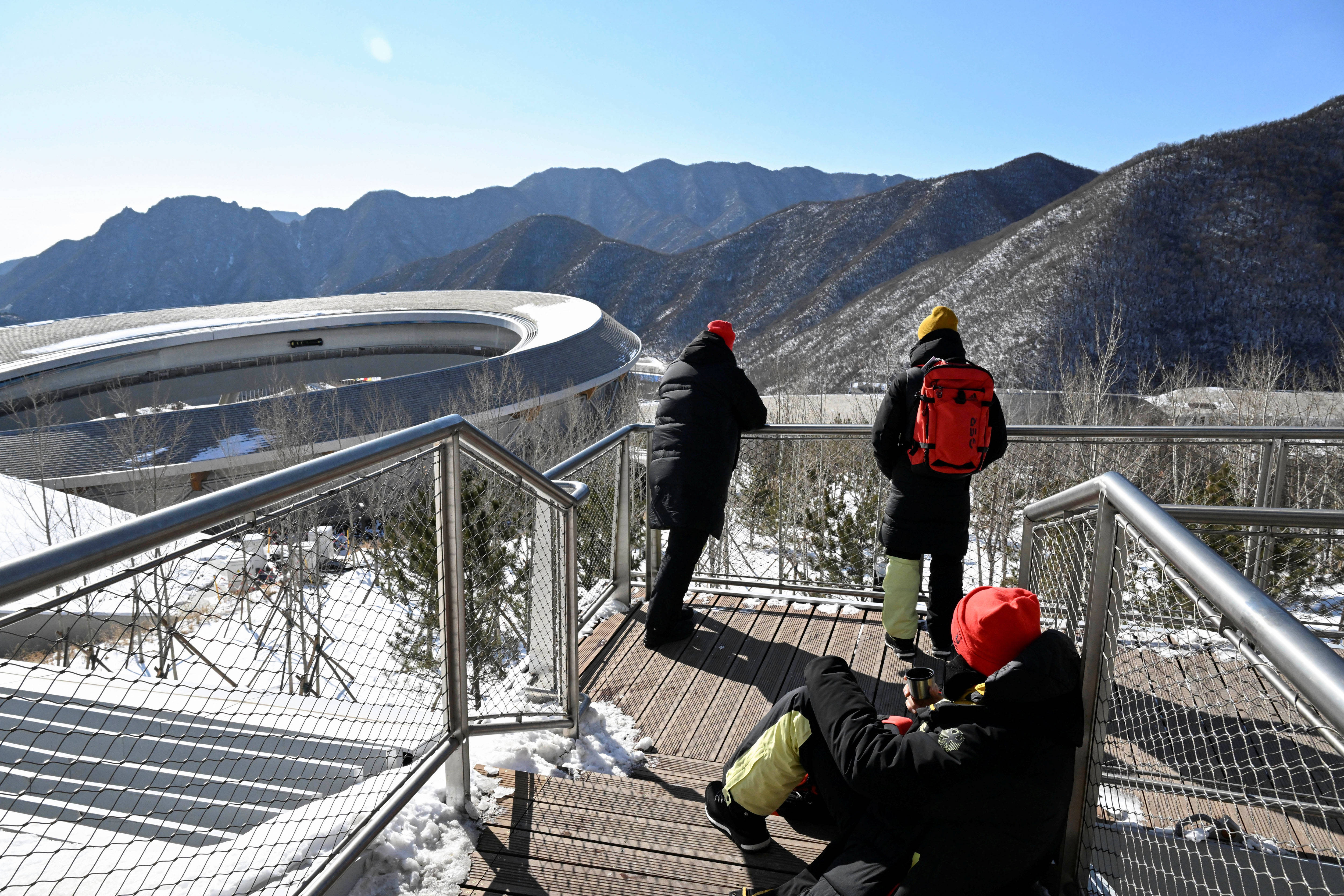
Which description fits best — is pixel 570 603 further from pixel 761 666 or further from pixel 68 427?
pixel 68 427

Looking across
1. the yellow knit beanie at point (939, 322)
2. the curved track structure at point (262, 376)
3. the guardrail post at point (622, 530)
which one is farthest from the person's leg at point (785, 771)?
the curved track structure at point (262, 376)

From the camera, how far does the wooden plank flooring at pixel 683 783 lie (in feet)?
8.21

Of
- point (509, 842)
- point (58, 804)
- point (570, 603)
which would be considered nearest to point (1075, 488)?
point (570, 603)

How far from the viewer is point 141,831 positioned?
10.1 ft

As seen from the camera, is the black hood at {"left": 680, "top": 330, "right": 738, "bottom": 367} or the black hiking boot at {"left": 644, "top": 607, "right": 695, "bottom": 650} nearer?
the black hood at {"left": 680, "top": 330, "right": 738, "bottom": 367}

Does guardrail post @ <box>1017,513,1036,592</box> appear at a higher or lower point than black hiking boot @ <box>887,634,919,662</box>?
higher

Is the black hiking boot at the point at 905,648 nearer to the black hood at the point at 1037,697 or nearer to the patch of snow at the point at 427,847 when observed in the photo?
the black hood at the point at 1037,697

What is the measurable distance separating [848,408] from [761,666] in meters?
42.4

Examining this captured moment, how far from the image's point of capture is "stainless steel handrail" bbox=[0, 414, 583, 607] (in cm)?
120

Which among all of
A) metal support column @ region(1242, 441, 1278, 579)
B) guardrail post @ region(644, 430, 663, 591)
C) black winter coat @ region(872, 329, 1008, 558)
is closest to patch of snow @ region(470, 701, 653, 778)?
guardrail post @ region(644, 430, 663, 591)

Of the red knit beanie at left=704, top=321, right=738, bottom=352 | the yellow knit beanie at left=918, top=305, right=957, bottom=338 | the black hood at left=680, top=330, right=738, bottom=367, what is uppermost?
the yellow knit beanie at left=918, top=305, right=957, bottom=338

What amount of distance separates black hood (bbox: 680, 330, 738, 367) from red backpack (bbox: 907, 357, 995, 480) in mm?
1115

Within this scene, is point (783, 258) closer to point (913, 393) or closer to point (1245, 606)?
point (913, 393)

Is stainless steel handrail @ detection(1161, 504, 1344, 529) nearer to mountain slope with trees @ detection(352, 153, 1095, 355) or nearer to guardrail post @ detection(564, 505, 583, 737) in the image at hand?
guardrail post @ detection(564, 505, 583, 737)
